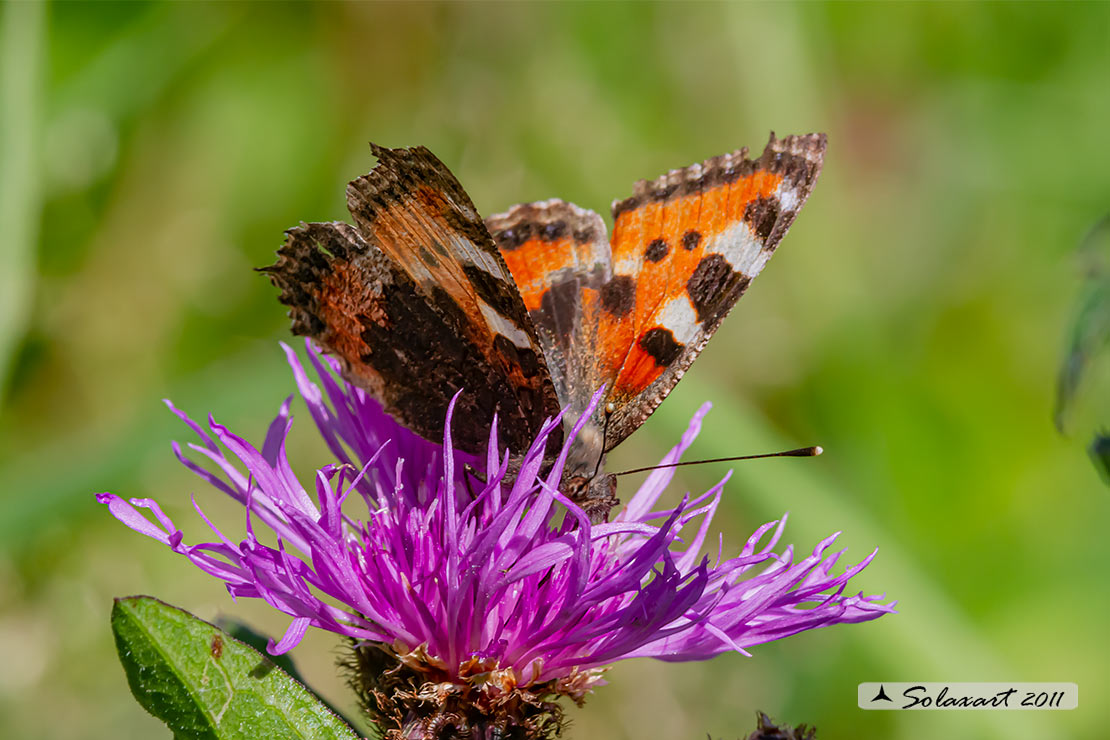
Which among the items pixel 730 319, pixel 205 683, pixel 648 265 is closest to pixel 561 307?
pixel 648 265

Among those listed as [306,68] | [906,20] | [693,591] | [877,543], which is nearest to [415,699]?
[693,591]

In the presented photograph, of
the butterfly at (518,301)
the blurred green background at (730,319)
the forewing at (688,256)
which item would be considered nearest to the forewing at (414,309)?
the butterfly at (518,301)

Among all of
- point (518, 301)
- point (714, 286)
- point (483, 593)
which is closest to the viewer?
point (483, 593)

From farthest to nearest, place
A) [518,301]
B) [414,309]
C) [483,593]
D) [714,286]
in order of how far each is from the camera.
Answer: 1. [714,286]
2. [414,309]
3. [518,301]
4. [483,593]

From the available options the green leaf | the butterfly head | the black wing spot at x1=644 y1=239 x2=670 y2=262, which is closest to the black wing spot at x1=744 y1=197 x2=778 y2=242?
the black wing spot at x1=644 y1=239 x2=670 y2=262

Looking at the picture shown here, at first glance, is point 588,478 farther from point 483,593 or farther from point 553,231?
point 553,231

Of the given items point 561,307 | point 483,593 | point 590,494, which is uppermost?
point 561,307

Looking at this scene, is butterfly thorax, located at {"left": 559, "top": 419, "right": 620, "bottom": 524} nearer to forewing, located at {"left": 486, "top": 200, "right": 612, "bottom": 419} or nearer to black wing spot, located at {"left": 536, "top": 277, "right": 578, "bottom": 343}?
forewing, located at {"left": 486, "top": 200, "right": 612, "bottom": 419}

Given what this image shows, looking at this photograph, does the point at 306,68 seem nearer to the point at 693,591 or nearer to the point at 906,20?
the point at 906,20
